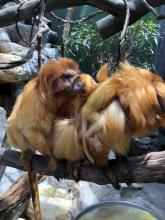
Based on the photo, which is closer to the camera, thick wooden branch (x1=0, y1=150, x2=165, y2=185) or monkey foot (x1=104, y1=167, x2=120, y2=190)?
thick wooden branch (x1=0, y1=150, x2=165, y2=185)

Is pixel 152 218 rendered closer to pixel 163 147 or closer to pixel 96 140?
pixel 96 140

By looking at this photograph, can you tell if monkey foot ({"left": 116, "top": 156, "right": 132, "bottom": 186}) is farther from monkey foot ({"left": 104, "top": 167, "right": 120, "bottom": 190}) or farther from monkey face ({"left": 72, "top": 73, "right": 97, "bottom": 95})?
monkey face ({"left": 72, "top": 73, "right": 97, "bottom": 95})

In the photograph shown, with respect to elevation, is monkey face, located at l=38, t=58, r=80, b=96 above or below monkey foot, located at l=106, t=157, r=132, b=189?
above

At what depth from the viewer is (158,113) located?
1722 mm

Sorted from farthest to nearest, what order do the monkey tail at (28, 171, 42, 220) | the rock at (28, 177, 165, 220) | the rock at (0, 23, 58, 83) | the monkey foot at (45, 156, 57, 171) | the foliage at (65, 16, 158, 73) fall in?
1. the rock at (0, 23, 58, 83)
2. the foliage at (65, 16, 158, 73)
3. the rock at (28, 177, 165, 220)
4. the monkey tail at (28, 171, 42, 220)
5. the monkey foot at (45, 156, 57, 171)

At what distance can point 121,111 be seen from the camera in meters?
1.71

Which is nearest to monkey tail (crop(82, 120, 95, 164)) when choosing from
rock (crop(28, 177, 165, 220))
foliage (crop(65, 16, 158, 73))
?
rock (crop(28, 177, 165, 220))

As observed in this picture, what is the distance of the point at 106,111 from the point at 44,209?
7.58ft

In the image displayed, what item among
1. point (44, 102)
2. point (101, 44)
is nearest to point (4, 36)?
point (101, 44)

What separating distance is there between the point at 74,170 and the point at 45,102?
1.08 feet

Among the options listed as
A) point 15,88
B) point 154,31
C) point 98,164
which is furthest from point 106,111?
point 15,88

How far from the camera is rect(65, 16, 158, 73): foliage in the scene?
4879 millimetres

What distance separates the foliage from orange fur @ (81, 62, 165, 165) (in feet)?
9.86

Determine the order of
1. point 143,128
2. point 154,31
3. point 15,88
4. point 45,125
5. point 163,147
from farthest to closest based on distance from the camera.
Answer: point 15,88
point 154,31
point 163,147
point 45,125
point 143,128
